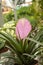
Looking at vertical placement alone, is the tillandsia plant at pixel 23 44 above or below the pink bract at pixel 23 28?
below

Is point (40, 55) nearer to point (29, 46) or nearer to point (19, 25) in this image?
point (29, 46)

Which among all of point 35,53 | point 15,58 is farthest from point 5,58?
point 35,53

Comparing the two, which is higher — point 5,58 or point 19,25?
point 19,25

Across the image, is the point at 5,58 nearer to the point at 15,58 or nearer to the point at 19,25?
the point at 15,58

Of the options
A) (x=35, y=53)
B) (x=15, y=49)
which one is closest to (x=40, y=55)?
(x=35, y=53)

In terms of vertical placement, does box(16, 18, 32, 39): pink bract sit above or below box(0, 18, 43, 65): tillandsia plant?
above
